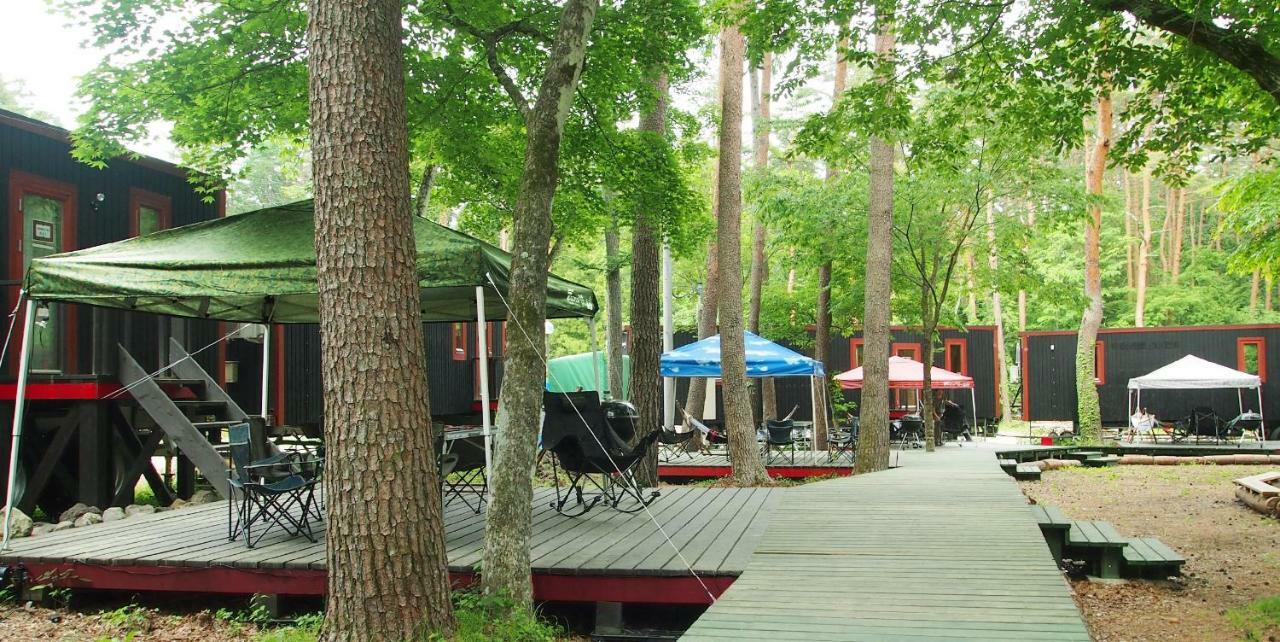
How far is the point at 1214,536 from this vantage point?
28.4 ft

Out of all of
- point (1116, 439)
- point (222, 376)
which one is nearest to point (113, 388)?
point (222, 376)

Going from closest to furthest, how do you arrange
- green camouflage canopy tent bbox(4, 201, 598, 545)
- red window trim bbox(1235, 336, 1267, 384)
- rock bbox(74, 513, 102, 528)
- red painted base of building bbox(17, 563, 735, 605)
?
1. red painted base of building bbox(17, 563, 735, 605)
2. green camouflage canopy tent bbox(4, 201, 598, 545)
3. rock bbox(74, 513, 102, 528)
4. red window trim bbox(1235, 336, 1267, 384)

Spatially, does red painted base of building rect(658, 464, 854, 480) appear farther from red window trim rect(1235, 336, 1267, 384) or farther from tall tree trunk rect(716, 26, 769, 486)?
red window trim rect(1235, 336, 1267, 384)

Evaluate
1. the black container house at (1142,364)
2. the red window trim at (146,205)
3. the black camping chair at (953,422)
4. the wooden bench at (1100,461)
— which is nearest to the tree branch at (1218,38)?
the red window trim at (146,205)

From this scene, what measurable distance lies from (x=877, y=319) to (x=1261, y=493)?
4.36 metres

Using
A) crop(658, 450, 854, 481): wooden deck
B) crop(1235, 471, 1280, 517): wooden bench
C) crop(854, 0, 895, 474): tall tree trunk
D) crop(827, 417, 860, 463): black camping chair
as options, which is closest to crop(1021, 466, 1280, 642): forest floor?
crop(1235, 471, 1280, 517): wooden bench

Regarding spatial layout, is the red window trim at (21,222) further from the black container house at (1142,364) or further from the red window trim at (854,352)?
the black container house at (1142,364)

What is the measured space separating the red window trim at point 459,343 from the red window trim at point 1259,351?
16486mm

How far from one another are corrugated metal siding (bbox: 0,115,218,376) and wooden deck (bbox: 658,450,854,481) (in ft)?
20.5

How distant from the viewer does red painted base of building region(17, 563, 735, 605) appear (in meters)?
5.00

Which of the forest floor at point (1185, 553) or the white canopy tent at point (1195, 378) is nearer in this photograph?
the forest floor at point (1185, 553)

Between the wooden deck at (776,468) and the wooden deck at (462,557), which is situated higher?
the wooden deck at (462,557)

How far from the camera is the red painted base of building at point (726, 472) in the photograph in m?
12.6

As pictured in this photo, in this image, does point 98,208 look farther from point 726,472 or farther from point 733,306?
point 726,472
